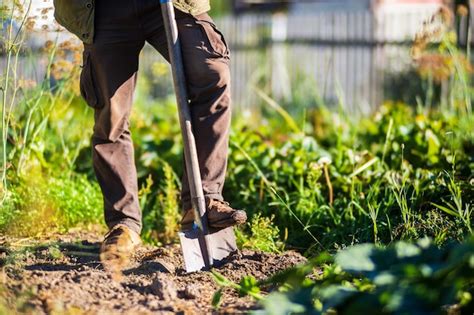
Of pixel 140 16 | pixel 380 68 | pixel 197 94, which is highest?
pixel 140 16

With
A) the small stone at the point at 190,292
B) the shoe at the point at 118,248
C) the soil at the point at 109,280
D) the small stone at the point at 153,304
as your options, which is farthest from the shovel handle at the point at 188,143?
the small stone at the point at 153,304

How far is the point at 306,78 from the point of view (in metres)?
9.66

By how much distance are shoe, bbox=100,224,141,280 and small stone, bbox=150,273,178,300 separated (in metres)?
0.22

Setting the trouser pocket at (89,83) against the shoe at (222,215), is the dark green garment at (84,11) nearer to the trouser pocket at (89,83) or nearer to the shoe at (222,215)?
the trouser pocket at (89,83)

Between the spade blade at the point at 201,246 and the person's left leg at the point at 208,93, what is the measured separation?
0.08m

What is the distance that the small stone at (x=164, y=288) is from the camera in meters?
3.04

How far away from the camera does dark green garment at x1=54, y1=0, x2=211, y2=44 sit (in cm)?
366

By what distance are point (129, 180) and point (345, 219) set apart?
1118 mm

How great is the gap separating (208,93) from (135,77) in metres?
0.39

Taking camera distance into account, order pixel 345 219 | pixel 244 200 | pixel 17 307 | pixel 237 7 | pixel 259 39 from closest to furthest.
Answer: pixel 17 307 < pixel 345 219 < pixel 244 200 < pixel 259 39 < pixel 237 7

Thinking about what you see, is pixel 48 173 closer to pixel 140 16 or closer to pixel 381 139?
pixel 140 16

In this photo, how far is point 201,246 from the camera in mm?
3604

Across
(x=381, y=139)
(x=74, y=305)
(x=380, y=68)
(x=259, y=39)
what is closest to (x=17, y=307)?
(x=74, y=305)

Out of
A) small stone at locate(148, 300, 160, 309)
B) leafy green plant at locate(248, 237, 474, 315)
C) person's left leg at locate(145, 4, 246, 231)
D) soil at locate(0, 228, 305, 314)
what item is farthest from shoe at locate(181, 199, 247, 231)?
leafy green plant at locate(248, 237, 474, 315)
